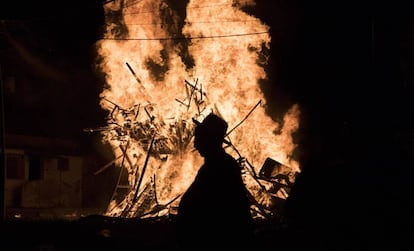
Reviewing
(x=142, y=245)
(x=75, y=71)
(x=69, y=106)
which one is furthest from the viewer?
(x=69, y=106)

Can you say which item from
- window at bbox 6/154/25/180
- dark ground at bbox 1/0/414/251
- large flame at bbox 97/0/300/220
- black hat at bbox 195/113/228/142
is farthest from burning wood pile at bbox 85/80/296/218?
window at bbox 6/154/25/180

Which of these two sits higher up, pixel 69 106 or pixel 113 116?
pixel 69 106

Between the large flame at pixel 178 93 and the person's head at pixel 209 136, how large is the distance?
788 cm

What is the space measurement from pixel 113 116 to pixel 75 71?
1110cm

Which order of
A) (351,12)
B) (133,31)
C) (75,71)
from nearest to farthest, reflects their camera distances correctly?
(133,31) < (351,12) < (75,71)

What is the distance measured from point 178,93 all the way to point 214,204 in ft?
29.3

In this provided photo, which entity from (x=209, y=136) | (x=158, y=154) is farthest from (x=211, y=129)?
(x=158, y=154)

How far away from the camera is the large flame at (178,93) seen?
12.5m

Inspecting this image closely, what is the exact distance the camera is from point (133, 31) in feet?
43.6

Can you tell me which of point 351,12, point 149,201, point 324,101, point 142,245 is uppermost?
point 351,12

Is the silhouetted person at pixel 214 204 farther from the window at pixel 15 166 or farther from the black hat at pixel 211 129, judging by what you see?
the window at pixel 15 166

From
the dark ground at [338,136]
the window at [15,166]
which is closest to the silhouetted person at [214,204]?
the dark ground at [338,136]

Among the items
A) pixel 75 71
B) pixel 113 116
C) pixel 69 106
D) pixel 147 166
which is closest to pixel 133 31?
pixel 113 116

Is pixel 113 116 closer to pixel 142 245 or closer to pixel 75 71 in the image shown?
pixel 142 245
